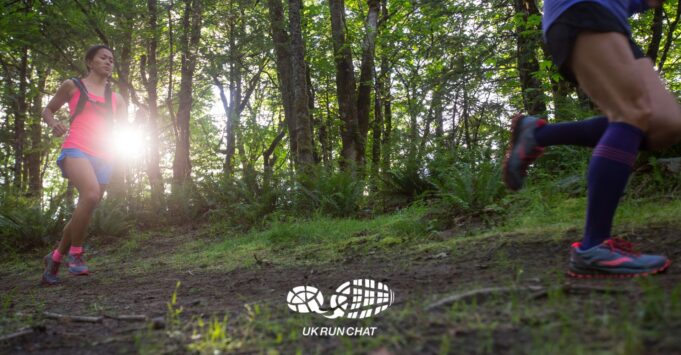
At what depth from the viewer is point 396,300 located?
2381 millimetres

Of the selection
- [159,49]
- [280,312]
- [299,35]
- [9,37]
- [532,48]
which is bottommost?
[280,312]

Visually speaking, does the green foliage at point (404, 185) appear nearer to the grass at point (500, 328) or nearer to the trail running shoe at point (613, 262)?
the trail running shoe at point (613, 262)

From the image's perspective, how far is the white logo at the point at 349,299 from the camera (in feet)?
7.53

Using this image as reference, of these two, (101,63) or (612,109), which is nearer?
(612,109)

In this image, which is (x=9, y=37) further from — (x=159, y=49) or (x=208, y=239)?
(x=208, y=239)

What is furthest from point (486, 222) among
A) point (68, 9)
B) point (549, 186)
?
point (68, 9)

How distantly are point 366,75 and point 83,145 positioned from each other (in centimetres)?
877

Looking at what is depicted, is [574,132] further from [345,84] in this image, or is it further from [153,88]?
[153,88]

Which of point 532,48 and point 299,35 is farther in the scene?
point 299,35

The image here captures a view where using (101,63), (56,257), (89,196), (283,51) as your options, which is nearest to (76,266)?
(56,257)

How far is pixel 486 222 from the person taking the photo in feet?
15.1

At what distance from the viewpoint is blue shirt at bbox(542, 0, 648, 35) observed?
229 cm

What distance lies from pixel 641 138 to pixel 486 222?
7.92ft

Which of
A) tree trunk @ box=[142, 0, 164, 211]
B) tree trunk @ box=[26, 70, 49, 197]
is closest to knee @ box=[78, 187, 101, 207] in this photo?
tree trunk @ box=[142, 0, 164, 211]
